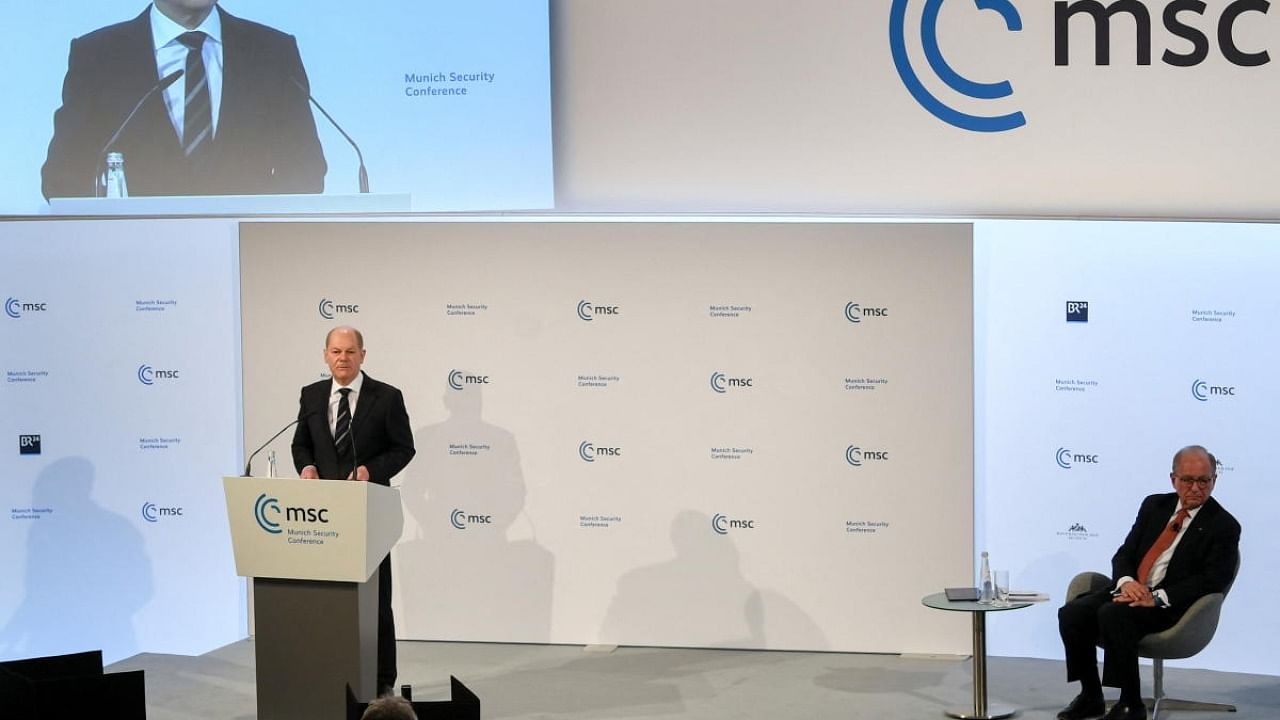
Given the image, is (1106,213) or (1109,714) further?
(1106,213)

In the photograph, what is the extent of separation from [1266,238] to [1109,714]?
268 centimetres

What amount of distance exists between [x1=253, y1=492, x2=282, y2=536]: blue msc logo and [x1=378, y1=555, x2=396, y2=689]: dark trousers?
0.76 meters

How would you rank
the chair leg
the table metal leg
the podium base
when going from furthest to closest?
the chair leg → the table metal leg → the podium base

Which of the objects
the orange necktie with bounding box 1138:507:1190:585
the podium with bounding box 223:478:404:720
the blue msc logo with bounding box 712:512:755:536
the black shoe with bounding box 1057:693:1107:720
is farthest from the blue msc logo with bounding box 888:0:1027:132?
the podium with bounding box 223:478:404:720

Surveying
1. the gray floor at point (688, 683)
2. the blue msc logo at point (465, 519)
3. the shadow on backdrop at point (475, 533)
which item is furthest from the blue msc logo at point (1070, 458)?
the blue msc logo at point (465, 519)

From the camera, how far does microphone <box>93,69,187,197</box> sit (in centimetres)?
768

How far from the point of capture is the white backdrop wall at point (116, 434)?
7906 millimetres

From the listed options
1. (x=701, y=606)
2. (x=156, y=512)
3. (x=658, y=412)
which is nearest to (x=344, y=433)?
(x=658, y=412)

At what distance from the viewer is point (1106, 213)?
7.17 m

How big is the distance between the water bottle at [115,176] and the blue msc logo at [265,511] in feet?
10.1

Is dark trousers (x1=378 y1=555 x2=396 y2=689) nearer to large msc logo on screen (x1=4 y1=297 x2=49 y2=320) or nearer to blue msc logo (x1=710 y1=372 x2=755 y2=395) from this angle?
blue msc logo (x1=710 y1=372 x2=755 y2=395)

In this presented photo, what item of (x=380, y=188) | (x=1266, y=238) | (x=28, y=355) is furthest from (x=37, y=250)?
(x=1266, y=238)

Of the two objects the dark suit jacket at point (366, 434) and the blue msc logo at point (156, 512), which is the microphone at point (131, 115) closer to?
the blue msc logo at point (156, 512)

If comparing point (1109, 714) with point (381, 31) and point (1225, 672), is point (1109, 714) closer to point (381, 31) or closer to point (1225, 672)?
point (1225, 672)
